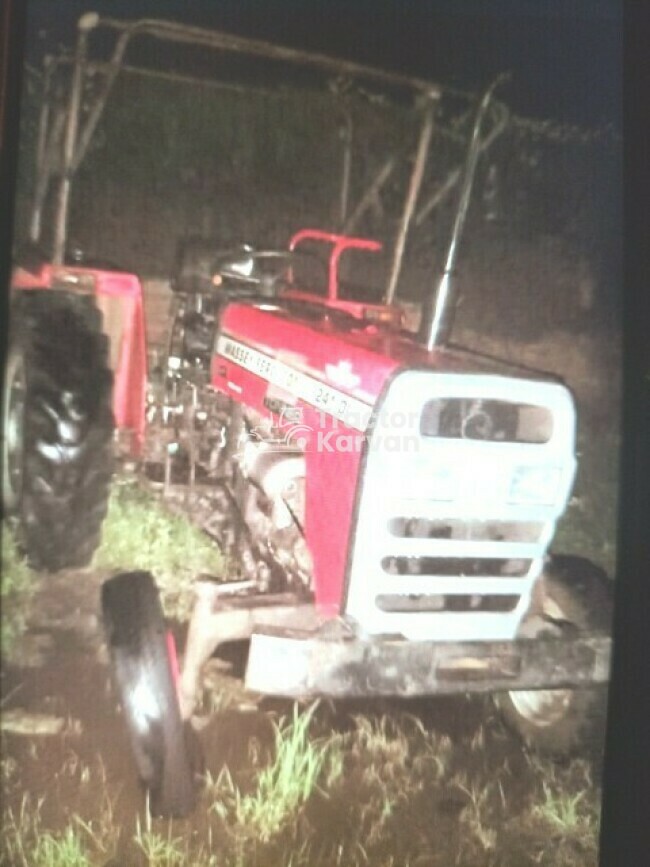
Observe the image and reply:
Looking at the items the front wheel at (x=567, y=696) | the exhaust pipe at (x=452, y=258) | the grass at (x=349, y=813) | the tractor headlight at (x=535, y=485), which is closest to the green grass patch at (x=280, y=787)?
the grass at (x=349, y=813)

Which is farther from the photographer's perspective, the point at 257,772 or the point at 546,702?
the point at 546,702

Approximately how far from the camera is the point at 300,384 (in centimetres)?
129

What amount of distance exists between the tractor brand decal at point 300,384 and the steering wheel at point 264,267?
75mm

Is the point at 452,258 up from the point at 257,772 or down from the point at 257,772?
up

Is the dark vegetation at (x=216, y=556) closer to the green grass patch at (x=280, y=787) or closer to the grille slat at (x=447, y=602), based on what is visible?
the green grass patch at (x=280, y=787)

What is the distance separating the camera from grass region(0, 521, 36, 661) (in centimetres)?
119

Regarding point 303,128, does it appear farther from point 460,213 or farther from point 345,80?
point 460,213

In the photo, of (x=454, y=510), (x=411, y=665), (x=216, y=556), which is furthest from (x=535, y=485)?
(x=216, y=556)

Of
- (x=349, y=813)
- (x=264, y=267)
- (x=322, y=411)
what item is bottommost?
(x=349, y=813)

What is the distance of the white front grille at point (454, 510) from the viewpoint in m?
1.25

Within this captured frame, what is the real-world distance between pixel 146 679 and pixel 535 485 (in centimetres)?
52

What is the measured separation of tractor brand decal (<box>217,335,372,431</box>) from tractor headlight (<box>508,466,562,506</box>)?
0.21 metres

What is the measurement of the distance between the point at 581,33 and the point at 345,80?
1.05 ft

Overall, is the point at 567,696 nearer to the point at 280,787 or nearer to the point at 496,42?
the point at 280,787
